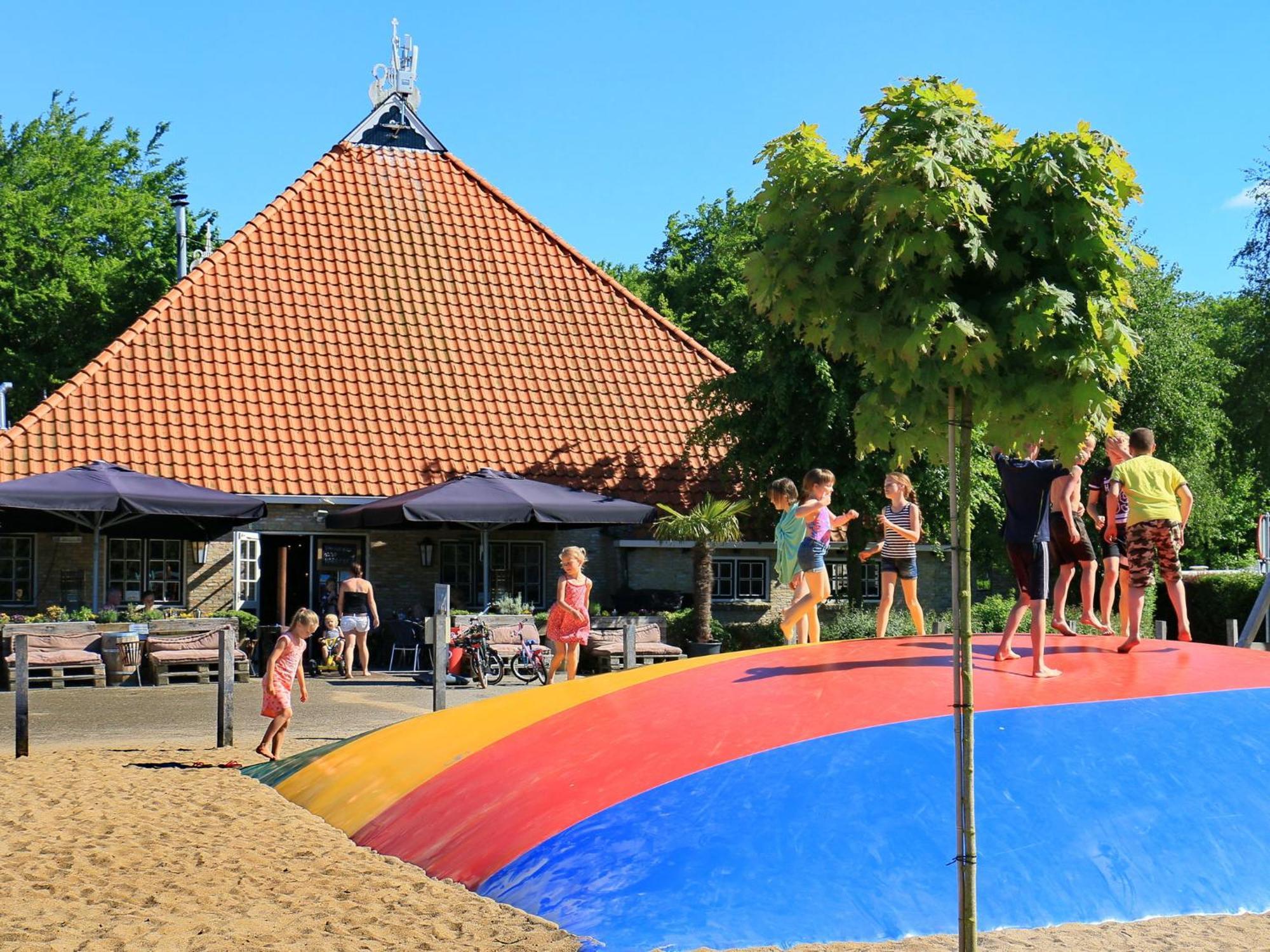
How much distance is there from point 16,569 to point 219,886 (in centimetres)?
1605

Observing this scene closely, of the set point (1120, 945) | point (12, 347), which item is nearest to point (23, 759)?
point (1120, 945)

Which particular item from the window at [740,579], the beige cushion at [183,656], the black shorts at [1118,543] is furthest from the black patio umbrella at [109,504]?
the black shorts at [1118,543]

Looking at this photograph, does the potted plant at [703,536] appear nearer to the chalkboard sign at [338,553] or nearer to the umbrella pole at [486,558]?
the umbrella pole at [486,558]

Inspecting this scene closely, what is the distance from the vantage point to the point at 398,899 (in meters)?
7.66

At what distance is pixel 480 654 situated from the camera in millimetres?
18375

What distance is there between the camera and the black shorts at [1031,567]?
9172 mm

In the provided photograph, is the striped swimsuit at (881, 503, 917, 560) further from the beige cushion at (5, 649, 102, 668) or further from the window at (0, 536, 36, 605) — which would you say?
the window at (0, 536, 36, 605)

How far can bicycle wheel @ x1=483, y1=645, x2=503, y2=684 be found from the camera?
18.8 metres

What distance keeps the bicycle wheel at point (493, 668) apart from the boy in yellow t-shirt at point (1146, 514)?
32.3 ft

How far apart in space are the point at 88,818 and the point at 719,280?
3717cm

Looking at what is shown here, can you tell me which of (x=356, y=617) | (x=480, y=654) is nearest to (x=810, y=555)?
(x=480, y=654)

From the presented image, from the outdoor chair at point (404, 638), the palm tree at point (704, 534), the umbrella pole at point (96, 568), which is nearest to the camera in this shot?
the umbrella pole at point (96, 568)

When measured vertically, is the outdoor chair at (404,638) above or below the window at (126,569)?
below

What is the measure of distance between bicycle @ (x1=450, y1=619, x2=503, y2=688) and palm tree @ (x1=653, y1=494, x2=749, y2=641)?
12.9ft
